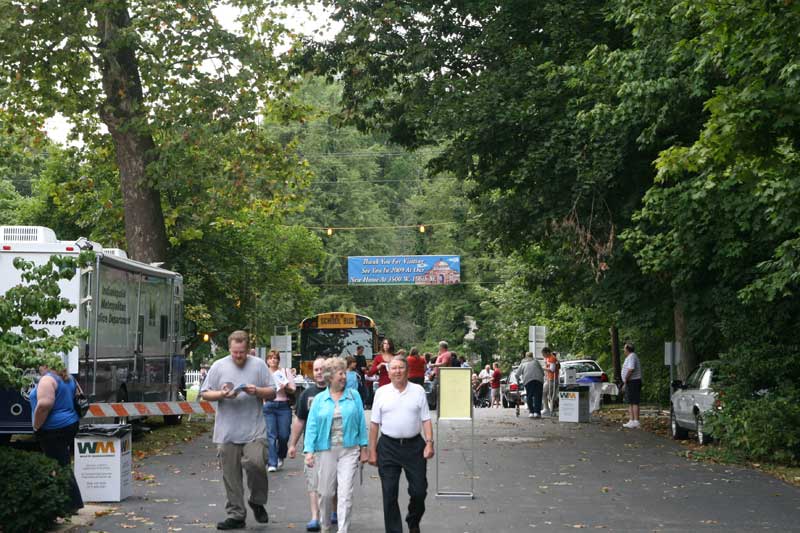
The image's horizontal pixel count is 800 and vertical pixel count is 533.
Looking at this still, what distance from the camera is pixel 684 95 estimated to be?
65.5 feet

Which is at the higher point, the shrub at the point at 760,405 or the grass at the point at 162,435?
the shrub at the point at 760,405

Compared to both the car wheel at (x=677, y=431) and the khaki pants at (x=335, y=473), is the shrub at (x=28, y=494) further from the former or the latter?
the car wheel at (x=677, y=431)

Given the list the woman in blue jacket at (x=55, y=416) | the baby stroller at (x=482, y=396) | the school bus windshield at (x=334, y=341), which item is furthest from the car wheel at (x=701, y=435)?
the baby stroller at (x=482, y=396)

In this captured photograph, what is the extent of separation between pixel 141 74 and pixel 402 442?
1993 centimetres

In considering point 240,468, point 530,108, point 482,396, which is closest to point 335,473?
point 240,468

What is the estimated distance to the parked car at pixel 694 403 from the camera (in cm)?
2153

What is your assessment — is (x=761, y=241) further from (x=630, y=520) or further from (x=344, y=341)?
(x=344, y=341)

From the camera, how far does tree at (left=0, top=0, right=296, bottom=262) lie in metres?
26.5

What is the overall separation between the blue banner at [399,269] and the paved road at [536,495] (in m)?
33.3

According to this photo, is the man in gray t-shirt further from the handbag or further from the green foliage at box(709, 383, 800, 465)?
the green foliage at box(709, 383, 800, 465)

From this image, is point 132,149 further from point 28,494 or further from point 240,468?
point 28,494

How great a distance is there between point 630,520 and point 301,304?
45116 mm

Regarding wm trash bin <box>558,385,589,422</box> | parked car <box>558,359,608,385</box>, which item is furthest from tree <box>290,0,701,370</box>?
parked car <box>558,359,608,385</box>

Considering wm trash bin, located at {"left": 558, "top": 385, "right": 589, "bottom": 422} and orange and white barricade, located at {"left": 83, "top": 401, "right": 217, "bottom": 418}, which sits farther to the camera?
wm trash bin, located at {"left": 558, "top": 385, "right": 589, "bottom": 422}
